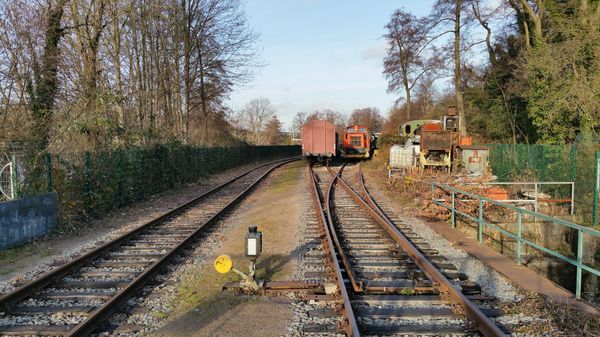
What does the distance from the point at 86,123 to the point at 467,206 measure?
10.8 meters

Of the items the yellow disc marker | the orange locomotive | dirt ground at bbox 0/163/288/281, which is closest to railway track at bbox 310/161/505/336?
the yellow disc marker

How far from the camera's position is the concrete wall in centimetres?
906

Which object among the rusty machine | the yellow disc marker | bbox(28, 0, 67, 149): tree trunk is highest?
bbox(28, 0, 67, 149): tree trunk

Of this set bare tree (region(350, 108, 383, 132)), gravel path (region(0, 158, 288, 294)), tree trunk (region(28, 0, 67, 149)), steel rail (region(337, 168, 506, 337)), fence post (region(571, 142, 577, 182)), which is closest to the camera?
steel rail (region(337, 168, 506, 337))

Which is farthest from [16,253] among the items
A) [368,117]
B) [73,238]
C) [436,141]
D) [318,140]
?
[368,117]

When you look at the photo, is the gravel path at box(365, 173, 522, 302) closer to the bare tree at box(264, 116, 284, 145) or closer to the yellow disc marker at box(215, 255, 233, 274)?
the yellow disc marker at box(215, 255, 233, 274)

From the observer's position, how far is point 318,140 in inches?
1403

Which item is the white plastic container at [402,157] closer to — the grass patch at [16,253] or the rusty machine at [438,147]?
the rusty machine at [438,147]

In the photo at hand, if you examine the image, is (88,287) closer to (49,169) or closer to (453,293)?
(453,293)

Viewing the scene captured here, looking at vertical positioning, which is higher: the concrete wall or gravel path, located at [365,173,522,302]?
the concrete wall

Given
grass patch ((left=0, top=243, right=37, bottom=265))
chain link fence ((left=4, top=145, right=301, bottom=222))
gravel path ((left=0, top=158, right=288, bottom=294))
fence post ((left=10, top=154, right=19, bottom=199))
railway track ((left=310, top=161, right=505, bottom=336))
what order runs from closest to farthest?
railway track ((left=310, top=161, right=505, bottom=336)) → gravel path ((left=0, top=158, right=288, bottom=294)) → grass patch ((left=0, top=243, right=37, bottom=265)) → fence post ((left=10, top=154, right=19, bottom=199)) → chain link fence ((left=4, top=145, right=301, bottom=222))

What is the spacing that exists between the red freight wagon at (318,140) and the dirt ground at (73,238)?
65.1 feet

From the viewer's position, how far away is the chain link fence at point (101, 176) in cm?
1084

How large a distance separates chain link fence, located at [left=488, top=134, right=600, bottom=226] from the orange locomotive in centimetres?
2005
